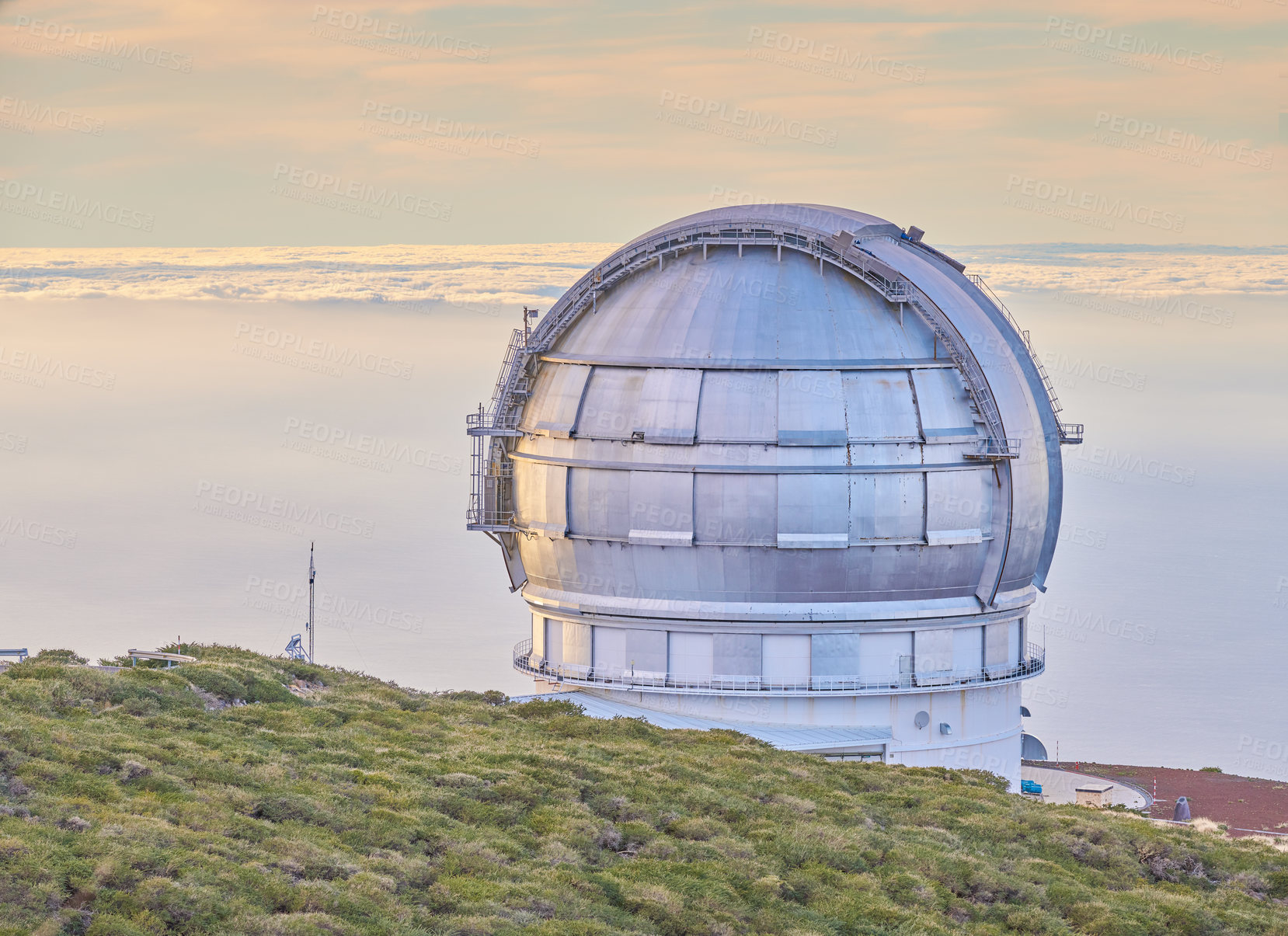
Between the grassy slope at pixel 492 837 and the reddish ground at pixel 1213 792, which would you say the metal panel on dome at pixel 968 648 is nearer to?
the reddish ground at pixel 1213 792

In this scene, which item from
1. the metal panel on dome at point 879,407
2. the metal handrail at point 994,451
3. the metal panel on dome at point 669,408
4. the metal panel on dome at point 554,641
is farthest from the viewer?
the metal panel on dome at point 554,641

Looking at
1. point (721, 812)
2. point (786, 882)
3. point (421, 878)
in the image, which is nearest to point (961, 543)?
point (721, 812)

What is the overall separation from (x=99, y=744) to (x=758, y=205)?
24.1 m

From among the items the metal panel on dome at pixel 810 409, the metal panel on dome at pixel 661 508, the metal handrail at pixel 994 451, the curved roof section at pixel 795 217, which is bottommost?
the metal panel on dome at pixel 661 508

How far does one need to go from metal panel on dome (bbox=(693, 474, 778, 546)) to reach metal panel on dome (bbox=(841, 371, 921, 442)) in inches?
92.0

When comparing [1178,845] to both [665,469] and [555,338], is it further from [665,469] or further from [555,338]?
[555,338]

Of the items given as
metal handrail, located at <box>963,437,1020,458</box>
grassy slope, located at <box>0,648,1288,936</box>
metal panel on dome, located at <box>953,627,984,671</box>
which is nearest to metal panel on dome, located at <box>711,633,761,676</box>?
metal panel on dome, located at <box>953,627,984,671</box>

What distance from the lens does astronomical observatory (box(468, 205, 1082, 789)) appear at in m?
38.5

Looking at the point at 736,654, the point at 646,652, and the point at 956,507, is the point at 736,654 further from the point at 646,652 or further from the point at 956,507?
the point at 956,507

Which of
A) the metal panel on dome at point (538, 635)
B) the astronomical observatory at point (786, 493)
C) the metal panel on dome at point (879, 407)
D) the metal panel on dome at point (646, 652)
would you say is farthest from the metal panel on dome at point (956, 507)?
the metal panel on dome at point (538, 635)

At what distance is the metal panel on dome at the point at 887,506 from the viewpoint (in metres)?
38.3

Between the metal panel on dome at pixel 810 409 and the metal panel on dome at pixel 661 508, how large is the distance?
2.51 m

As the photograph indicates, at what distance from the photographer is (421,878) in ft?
69.5

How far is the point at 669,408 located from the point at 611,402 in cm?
160
